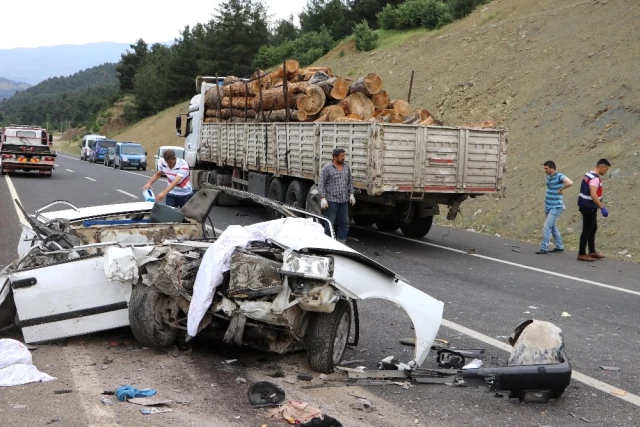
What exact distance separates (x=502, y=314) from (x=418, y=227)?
20.7 feet

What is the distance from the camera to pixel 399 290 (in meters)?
5.70

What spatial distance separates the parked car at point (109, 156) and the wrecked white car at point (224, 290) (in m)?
38.8

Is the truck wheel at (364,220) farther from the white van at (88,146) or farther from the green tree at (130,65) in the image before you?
the green tree at (130,65)

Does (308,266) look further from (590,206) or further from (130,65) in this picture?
(130,65)

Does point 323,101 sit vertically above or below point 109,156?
above

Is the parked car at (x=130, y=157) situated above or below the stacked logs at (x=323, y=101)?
below

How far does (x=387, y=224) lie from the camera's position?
1516 cm

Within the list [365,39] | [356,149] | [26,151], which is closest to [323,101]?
[356,149]

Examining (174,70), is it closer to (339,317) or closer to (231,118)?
(231,118)

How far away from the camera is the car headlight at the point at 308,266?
5.30m

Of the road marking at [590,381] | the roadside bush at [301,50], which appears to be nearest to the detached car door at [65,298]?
the road marking at [590,381]

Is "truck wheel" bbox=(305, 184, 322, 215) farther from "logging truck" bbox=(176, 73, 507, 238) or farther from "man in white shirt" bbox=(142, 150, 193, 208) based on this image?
"man in white shirt" bbox=(142, 150, 193, 208)

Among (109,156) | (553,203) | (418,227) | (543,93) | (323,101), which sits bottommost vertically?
(109,156)

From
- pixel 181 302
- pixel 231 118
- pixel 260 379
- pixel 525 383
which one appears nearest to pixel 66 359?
pixel 181 302
